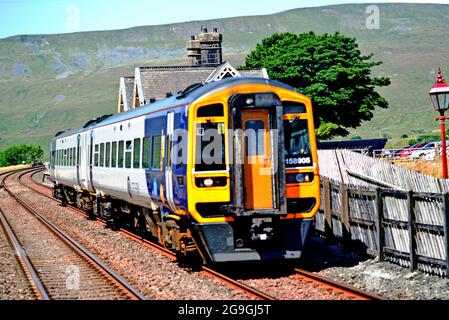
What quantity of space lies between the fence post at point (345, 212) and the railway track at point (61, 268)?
4862mm

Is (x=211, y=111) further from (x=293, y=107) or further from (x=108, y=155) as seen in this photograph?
(x=108, y=155)

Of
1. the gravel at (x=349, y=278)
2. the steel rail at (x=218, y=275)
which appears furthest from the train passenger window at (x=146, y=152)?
the gravel at (x=349, y=278)

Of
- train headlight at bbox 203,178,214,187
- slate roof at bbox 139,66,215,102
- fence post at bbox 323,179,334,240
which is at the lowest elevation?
fence post at bbox 323,179,334,240

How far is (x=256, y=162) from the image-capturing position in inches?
468

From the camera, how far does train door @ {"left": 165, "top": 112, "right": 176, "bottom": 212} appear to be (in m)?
12.8

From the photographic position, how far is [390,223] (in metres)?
12.6

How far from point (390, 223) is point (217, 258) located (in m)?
3.14

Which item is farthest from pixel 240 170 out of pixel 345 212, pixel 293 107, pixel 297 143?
pixel 345 212

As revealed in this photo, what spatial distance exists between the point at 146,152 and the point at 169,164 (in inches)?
82.2

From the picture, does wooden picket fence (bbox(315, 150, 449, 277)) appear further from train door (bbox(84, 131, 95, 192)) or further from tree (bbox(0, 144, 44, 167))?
tree (bbox(0, 144, 44, 167))

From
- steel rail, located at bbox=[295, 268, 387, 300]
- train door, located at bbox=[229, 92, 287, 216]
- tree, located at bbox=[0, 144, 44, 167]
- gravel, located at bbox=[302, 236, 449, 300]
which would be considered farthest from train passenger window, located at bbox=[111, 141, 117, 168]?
tree, located at bbox=[0, 144, 44, 167]

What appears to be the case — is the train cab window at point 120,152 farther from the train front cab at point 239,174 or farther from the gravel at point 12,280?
the train front cab at point 239,174
